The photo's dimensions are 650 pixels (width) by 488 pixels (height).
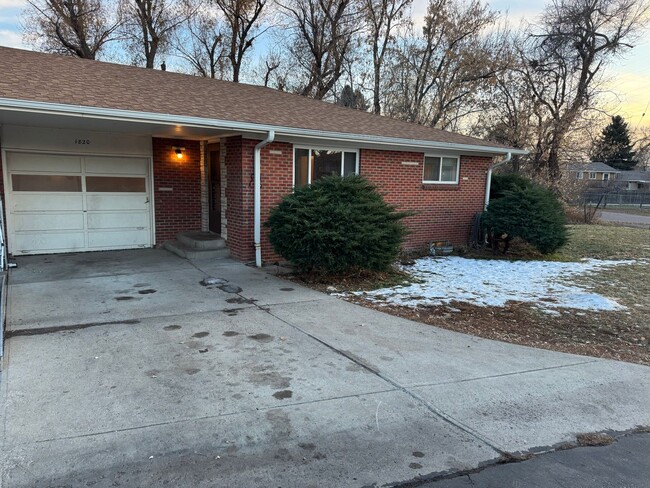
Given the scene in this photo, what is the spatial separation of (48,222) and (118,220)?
1.30 meters

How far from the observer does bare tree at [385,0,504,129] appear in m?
22.8

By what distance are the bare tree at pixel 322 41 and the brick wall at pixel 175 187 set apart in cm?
1506

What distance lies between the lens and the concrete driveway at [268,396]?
2.80 m

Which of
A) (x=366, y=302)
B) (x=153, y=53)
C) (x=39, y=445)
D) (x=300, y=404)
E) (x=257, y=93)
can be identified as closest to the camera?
(x=39, y=445)

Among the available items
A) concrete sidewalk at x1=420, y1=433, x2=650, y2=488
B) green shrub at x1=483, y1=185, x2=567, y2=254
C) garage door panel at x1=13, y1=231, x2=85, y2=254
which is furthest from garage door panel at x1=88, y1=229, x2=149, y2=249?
concrete sidewalk at x1=420, y1=433, x2=650, y2=488

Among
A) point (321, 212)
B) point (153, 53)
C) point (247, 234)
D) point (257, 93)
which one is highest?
point (153, 53)

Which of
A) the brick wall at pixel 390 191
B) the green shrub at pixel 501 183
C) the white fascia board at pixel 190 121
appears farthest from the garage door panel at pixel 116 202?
the green shrub at pixel 501 183

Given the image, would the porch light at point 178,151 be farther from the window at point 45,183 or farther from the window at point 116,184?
the window at point 45,183

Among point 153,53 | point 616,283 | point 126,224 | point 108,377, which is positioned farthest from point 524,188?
point 153,53

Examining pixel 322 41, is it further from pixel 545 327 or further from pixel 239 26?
pixel 545 327

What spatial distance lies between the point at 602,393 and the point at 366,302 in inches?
133

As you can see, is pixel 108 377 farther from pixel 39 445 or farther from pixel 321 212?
pixel 321 212

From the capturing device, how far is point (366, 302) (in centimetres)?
680

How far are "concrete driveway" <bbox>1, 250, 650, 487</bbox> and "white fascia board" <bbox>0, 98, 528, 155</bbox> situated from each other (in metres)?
2.67
